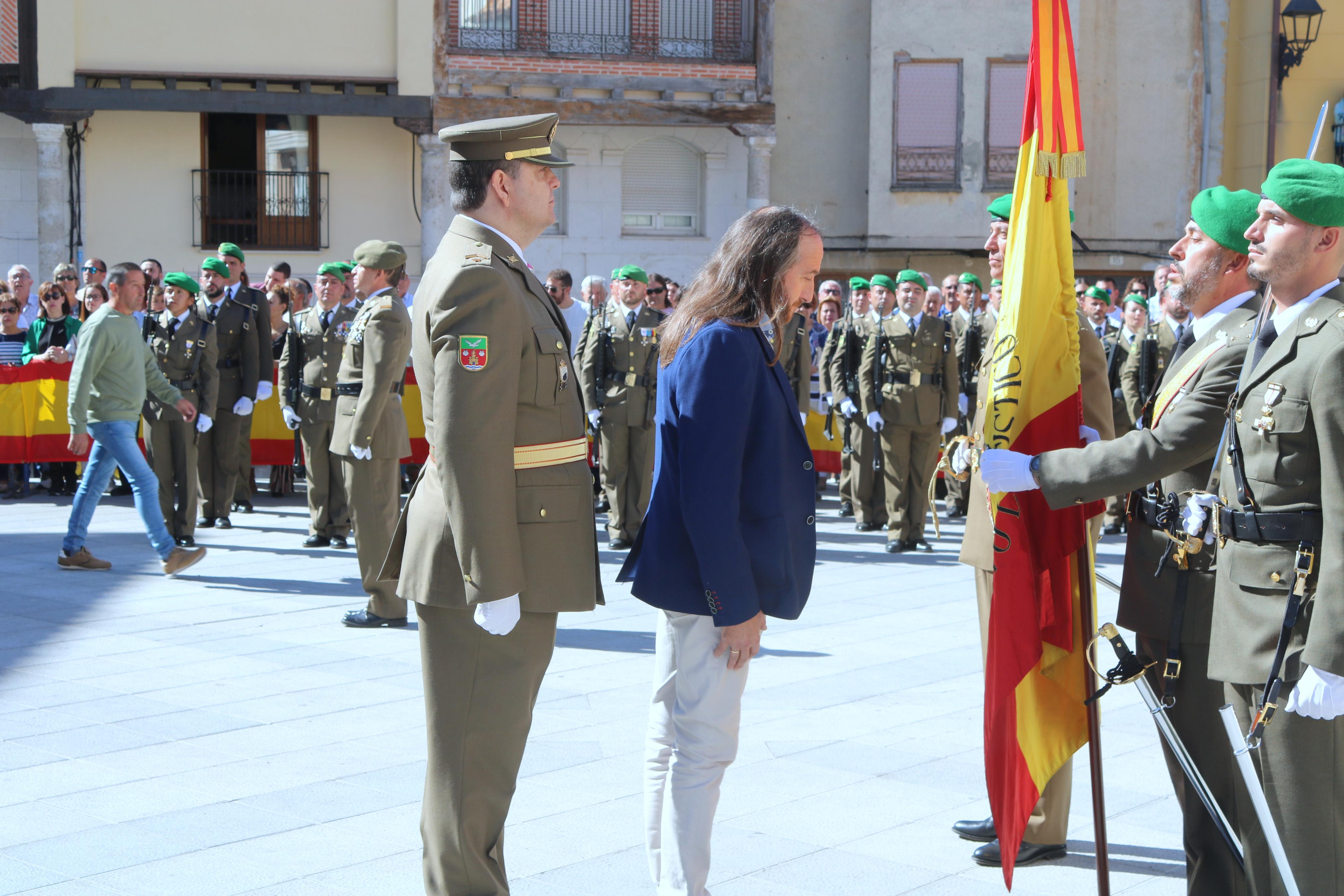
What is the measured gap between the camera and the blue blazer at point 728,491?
11.2ft

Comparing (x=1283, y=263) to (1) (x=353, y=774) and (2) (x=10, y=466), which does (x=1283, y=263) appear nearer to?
(1) (x=353, y=774)

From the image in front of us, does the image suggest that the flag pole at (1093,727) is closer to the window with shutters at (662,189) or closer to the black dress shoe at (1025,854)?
the black dress shoe at (1025,854)

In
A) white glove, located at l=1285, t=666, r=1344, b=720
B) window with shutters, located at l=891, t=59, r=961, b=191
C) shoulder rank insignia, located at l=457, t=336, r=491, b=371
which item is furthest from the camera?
window with shutters, located at l=891, t=59, r=961, b=191

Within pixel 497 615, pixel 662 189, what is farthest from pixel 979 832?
pixel 662 189

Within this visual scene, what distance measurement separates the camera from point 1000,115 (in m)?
23.1

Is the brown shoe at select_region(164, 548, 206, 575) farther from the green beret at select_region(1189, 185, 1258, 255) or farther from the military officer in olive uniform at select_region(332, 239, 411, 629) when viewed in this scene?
the green beret at select_region(1189, 185, 1258, 255)

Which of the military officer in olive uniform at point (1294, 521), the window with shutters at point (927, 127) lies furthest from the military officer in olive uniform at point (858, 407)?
the window with shutters at point (927, 127)

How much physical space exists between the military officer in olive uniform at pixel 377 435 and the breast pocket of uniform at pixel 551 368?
4.03 m

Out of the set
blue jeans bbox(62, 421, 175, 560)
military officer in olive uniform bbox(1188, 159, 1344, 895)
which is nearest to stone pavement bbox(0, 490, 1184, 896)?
blue jeans bbox(62, 421, 175, 560)

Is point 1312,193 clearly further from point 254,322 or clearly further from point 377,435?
point 254,322

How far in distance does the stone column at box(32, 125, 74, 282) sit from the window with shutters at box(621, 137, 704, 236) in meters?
8.53

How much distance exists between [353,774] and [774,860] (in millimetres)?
1681

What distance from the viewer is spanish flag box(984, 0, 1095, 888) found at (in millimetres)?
3877

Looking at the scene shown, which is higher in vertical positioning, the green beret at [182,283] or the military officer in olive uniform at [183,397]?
the green beret at [182,283]
